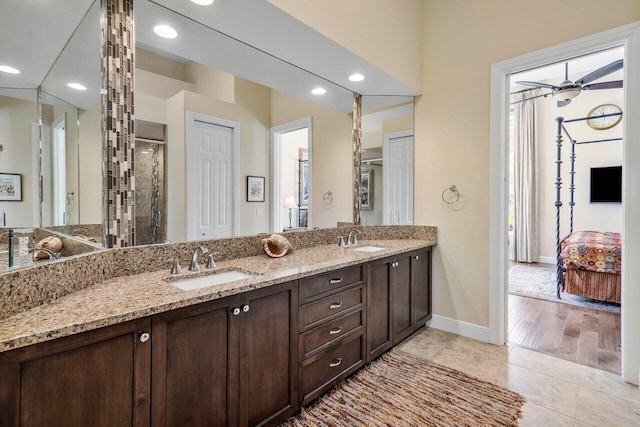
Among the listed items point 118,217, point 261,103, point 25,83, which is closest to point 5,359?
point 118,217

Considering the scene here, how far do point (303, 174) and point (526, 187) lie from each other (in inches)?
221

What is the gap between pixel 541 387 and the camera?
6.71 feet

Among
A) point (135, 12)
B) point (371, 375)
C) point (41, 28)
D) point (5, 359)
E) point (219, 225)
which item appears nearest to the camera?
point (5, 359)

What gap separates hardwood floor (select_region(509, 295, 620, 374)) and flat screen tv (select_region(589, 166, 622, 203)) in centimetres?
298

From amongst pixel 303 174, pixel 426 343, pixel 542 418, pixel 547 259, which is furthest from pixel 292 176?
pixel 547 259

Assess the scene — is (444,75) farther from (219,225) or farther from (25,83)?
(25,83)

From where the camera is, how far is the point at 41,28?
55.2 inches

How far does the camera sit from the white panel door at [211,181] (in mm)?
1911

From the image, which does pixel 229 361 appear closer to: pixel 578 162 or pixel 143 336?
pixel 143 336

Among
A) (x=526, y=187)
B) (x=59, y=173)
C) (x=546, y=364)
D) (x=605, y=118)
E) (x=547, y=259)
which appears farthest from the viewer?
(x=526, y=187)

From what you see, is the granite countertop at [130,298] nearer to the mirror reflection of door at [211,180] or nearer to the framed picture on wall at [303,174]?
the mirror reflection of door at [211,180]

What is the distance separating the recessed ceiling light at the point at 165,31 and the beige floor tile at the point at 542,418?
297 centimetres

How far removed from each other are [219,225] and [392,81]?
1.95m

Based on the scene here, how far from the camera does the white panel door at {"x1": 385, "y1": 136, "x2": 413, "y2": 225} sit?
10.4 feet
